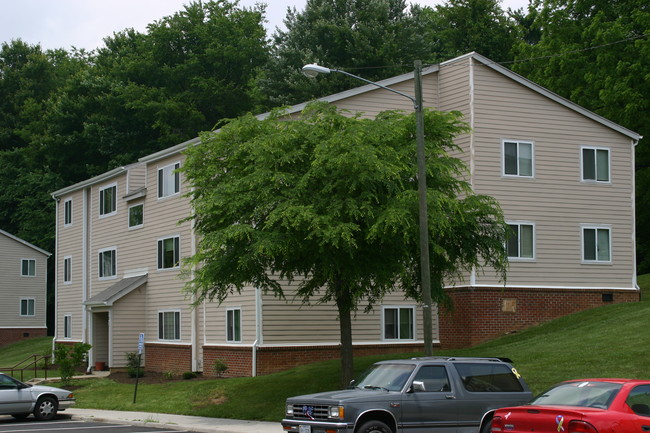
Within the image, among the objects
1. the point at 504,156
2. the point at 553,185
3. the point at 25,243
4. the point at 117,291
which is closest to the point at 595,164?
the point at 553,185

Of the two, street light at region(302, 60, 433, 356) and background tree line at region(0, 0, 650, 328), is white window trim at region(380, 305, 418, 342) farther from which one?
background tree line at region(0, 0, 650, 328)

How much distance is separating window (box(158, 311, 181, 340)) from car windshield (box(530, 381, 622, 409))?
82.1 ft

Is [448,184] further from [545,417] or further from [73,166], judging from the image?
[73,166]

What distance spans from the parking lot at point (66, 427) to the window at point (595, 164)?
19.4 metres

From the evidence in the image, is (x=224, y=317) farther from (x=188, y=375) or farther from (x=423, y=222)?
(x=423, y=222)

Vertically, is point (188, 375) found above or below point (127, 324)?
below

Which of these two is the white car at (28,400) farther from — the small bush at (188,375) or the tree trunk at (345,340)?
the tree trunk at (345,340)

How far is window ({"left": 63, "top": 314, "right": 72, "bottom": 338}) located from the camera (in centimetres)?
4641

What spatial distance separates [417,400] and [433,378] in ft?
1.99

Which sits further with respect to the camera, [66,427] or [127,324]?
[127,324]

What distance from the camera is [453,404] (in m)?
15.9

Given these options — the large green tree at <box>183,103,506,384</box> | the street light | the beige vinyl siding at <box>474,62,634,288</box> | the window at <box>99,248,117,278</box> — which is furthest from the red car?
the window at <box>99,248,117,278</box>

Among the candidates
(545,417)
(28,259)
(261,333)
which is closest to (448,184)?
(261,333)

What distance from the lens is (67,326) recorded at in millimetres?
46844
